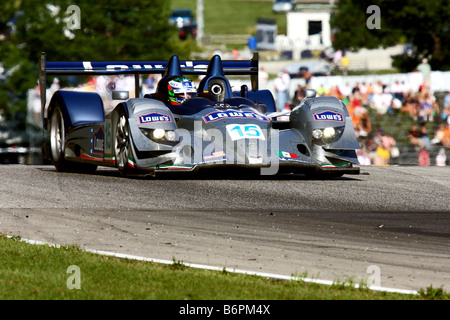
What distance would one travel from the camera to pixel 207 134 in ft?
34.7

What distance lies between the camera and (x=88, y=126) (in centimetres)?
1209

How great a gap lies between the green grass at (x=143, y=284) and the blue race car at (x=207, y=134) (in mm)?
4399

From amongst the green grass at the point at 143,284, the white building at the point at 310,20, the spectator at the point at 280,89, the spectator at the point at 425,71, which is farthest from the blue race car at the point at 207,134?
the white building at the point at 310,20

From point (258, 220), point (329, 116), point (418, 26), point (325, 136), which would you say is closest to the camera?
point (258, 220)

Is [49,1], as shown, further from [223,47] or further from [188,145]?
[223,47]

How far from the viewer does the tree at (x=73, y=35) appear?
31.2 metres

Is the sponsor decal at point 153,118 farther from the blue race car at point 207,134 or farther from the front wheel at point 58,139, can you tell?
the front wheel at point 58,139

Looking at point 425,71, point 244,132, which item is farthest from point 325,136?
point 425,71

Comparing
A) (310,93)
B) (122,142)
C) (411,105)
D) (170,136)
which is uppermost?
(310,93)

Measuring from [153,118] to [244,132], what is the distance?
3.57 ft

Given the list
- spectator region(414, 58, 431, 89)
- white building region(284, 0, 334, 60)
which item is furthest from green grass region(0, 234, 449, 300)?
white building region(284, 0, 334, 60)

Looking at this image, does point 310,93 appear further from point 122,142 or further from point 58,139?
point 58,139

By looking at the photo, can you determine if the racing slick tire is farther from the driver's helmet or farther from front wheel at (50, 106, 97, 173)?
front wheel at (50, 106, 97, 173)

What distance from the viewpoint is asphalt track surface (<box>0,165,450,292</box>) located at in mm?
6266
